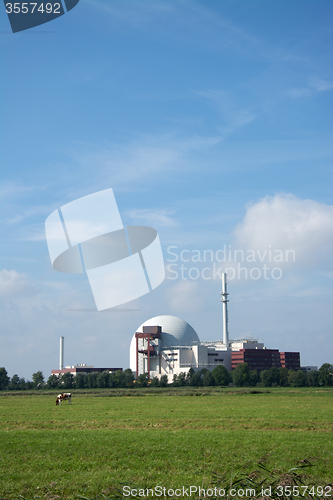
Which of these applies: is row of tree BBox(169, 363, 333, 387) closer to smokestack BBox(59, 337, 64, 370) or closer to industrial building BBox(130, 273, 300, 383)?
industrial building BBox(130, 273, 300, 383)

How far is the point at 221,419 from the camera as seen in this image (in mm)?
31641

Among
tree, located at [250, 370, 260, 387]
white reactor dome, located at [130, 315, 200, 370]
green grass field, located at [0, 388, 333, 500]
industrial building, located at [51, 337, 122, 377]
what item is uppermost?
white reactor dome, located at [130, 315, 200, 370]

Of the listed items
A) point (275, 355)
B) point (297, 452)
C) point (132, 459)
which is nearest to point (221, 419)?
point (297, 452)

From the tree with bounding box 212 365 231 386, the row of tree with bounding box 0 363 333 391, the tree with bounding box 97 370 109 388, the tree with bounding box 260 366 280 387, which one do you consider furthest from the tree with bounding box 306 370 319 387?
the tree with bounding box 97 370 109 388

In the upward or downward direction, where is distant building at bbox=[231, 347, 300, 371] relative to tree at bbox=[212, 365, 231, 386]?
upward

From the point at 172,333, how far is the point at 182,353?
8313 mm

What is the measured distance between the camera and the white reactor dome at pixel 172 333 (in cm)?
14562

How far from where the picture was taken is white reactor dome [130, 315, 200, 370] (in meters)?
146

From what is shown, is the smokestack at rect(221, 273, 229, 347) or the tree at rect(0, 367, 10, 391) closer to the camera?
the tree at rect(0, 367, 10, 391)

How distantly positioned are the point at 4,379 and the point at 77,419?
4157 inches

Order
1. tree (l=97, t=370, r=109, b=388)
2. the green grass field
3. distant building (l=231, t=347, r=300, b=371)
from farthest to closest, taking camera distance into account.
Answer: distant building (l=231, t=347, r=300, b=371) → tree (l=97, t=370, r=109, b=388) → the green grass field

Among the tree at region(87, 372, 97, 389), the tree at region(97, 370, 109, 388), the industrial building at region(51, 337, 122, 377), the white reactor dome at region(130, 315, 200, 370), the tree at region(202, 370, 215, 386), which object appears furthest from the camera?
the industrial building at region(51, 337, 122, 377)

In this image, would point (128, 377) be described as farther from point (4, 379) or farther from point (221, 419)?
point (221, 419)

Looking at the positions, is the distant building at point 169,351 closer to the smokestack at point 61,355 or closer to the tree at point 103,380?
the tree at point 103,380
